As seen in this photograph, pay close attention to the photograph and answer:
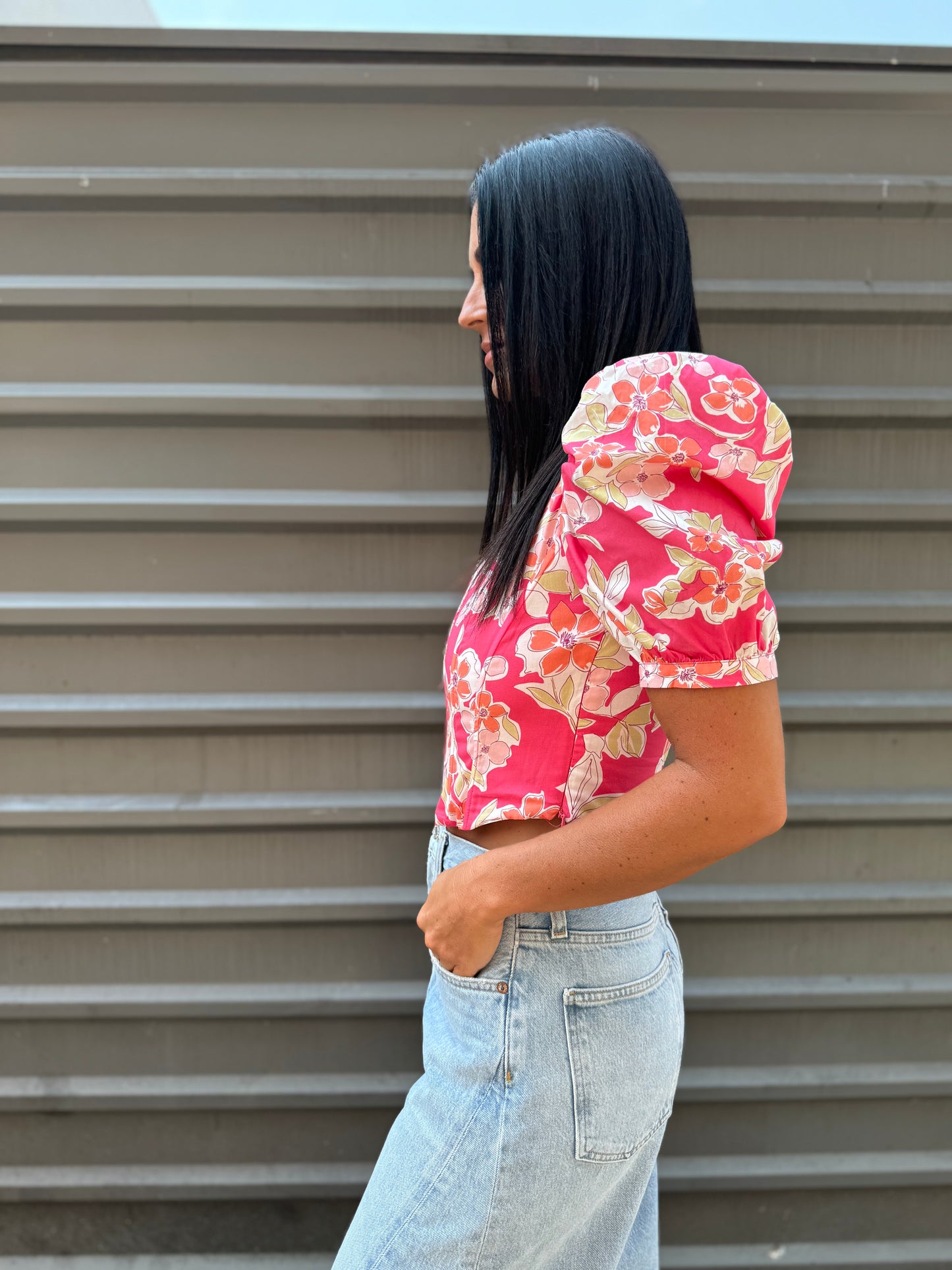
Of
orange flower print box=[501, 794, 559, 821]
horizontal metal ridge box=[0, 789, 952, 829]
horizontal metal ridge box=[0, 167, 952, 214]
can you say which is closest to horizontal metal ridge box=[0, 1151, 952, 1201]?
horizontal metal ridge box=[0, 789, 952, 829]

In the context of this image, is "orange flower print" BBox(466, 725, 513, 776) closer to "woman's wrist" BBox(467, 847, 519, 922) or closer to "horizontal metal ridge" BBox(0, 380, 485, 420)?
"woman's wrist" BBox(467, 847, 519, 922)

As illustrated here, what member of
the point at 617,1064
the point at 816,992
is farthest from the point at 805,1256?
the point at 617,1064

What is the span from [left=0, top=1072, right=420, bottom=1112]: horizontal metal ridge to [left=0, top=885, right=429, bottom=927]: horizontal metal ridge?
38cm

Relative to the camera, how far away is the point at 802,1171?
2.16m

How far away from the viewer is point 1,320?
1.99 m

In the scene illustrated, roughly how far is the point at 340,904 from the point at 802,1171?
4.25ft

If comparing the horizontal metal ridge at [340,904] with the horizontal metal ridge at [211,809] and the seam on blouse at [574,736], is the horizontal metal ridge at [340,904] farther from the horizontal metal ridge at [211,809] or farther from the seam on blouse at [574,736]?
the seam on blouse at [574,736]

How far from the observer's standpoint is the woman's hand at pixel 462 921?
1045 mm

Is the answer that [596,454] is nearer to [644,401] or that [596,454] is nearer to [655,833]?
[644,401]

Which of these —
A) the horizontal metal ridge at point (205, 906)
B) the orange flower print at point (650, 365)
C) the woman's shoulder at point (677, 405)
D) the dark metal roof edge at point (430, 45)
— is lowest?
the horizontal metal ridge at point (205, 906)

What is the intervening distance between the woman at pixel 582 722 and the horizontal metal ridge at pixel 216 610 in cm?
85

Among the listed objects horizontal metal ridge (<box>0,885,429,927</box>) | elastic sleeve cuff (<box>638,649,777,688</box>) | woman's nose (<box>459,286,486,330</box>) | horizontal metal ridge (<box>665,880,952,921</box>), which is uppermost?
woman's nose (<box>459,286,486,330</box>)

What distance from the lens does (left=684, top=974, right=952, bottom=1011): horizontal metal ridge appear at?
212 cm

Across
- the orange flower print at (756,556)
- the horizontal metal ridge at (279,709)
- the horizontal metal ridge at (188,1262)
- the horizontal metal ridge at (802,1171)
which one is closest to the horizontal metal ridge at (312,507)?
the horizontal metal ridge at (279,709)
